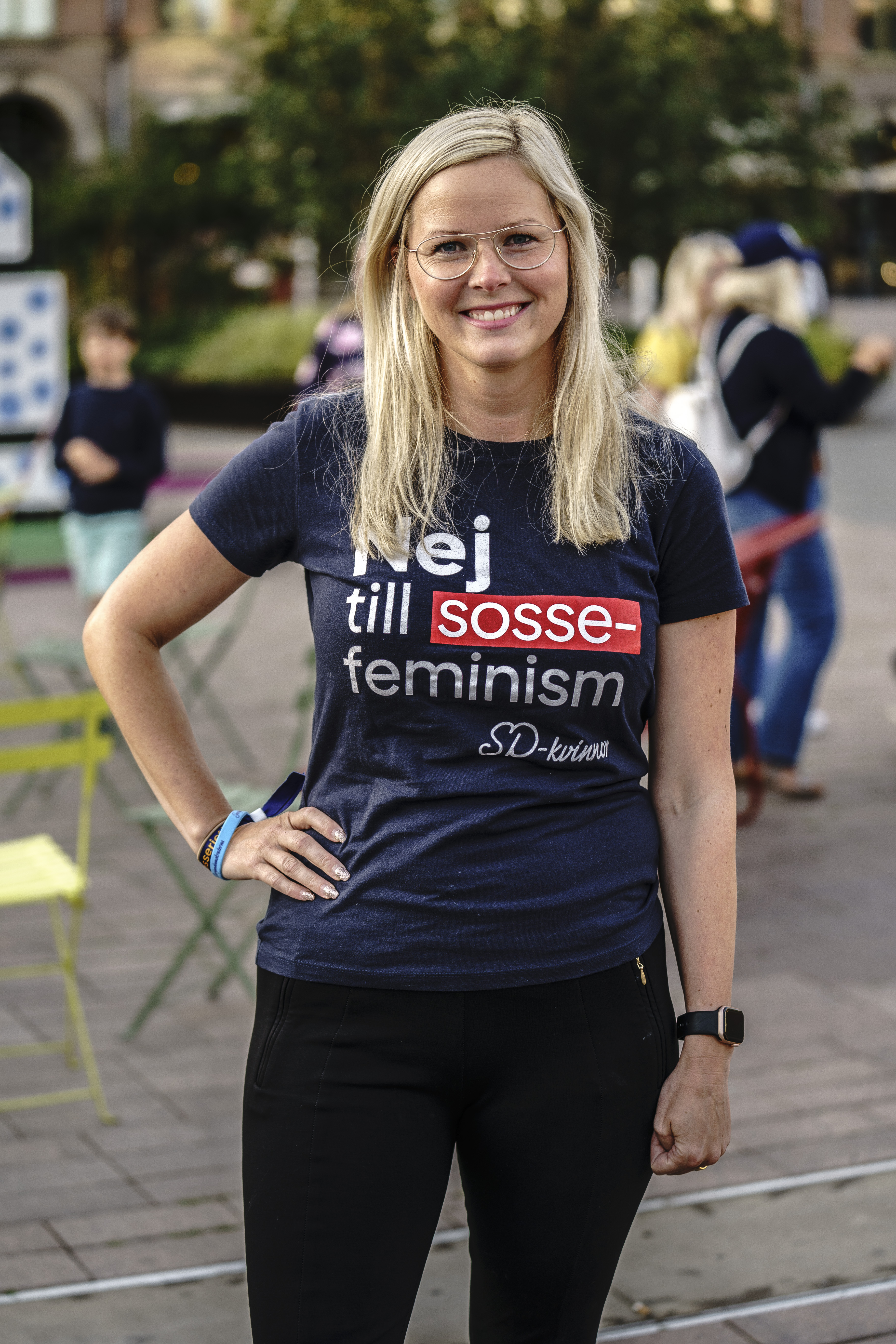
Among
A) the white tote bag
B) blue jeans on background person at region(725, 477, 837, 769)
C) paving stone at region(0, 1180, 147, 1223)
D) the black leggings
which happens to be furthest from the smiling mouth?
blue jeans on background person at region(725, 477, 837, 769)

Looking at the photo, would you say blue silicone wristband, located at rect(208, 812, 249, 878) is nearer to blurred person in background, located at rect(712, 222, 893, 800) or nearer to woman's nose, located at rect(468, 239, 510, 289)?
woman's nose, located at rect(468, 239, 510, 289)

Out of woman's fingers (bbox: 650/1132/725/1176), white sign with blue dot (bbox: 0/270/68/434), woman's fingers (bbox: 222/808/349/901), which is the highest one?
woman's fingers (bbox: 222/808/349/901)

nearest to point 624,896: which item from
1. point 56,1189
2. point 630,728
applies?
point 630,728

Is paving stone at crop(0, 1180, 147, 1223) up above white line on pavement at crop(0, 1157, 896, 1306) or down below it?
below

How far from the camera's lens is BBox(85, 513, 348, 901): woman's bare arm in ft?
6.25

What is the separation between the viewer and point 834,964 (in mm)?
4859

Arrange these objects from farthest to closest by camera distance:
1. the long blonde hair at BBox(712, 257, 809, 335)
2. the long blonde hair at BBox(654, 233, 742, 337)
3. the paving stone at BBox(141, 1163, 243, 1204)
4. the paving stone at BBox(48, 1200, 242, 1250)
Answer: the long blonde hair at BBox(654, 233, 742, 337) → the long blonde hair at BBox(712, 257, 809, 335) → the paving stone at BBox(141, 1163, 243, 1204) → the paving stone at BBox(48, 1200, 242, 1250)

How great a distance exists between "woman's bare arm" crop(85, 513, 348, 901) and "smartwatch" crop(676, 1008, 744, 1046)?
1.45 feet

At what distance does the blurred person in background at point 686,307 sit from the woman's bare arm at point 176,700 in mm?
4692

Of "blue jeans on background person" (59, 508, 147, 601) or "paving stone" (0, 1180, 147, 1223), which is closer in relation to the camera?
"paving stone" (0, 1180, 147, 1223)

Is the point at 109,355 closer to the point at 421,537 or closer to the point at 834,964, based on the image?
the point at 834,964

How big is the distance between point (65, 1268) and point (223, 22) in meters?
37.0

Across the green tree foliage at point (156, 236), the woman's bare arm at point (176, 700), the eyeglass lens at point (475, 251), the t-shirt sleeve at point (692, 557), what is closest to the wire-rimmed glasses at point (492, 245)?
the eyeglass lens at point (475, 251)

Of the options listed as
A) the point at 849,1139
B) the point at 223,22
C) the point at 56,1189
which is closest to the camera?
the point at 56,1189
